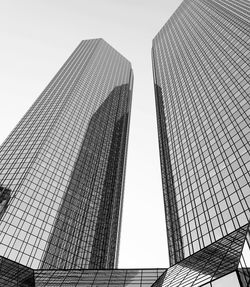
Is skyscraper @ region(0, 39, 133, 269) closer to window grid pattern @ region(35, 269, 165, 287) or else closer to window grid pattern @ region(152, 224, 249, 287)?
window grid pattern @ region(35, 269, 165, 287)

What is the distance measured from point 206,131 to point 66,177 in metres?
41.3

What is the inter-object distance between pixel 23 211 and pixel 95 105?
6608cm

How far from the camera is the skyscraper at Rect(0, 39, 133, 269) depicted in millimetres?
→ 74188

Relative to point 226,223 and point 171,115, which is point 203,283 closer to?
point 226,223

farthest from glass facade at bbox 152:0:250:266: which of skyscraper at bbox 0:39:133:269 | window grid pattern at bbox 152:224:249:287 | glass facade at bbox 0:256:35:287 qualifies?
glass facade at bbox 0:256:35:287

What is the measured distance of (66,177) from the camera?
93000 mm

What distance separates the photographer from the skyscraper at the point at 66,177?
7419 centimetres

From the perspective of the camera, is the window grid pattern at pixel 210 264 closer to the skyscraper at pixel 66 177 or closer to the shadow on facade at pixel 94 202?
the skyscraper at pixel 66 177

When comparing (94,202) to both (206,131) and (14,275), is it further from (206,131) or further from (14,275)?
(14,275)

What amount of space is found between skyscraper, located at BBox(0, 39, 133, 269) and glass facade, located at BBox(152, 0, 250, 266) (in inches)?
1041

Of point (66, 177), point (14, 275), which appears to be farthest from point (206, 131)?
point (14, 275)

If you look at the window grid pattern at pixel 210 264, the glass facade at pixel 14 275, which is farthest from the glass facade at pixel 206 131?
the glass facade at pixel 14 275

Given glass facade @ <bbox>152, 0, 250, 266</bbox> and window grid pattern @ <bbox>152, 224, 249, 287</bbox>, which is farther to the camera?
glass facade @ <bbox>152, 0, 250, 266</bbox>

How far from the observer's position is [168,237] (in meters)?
69.2
